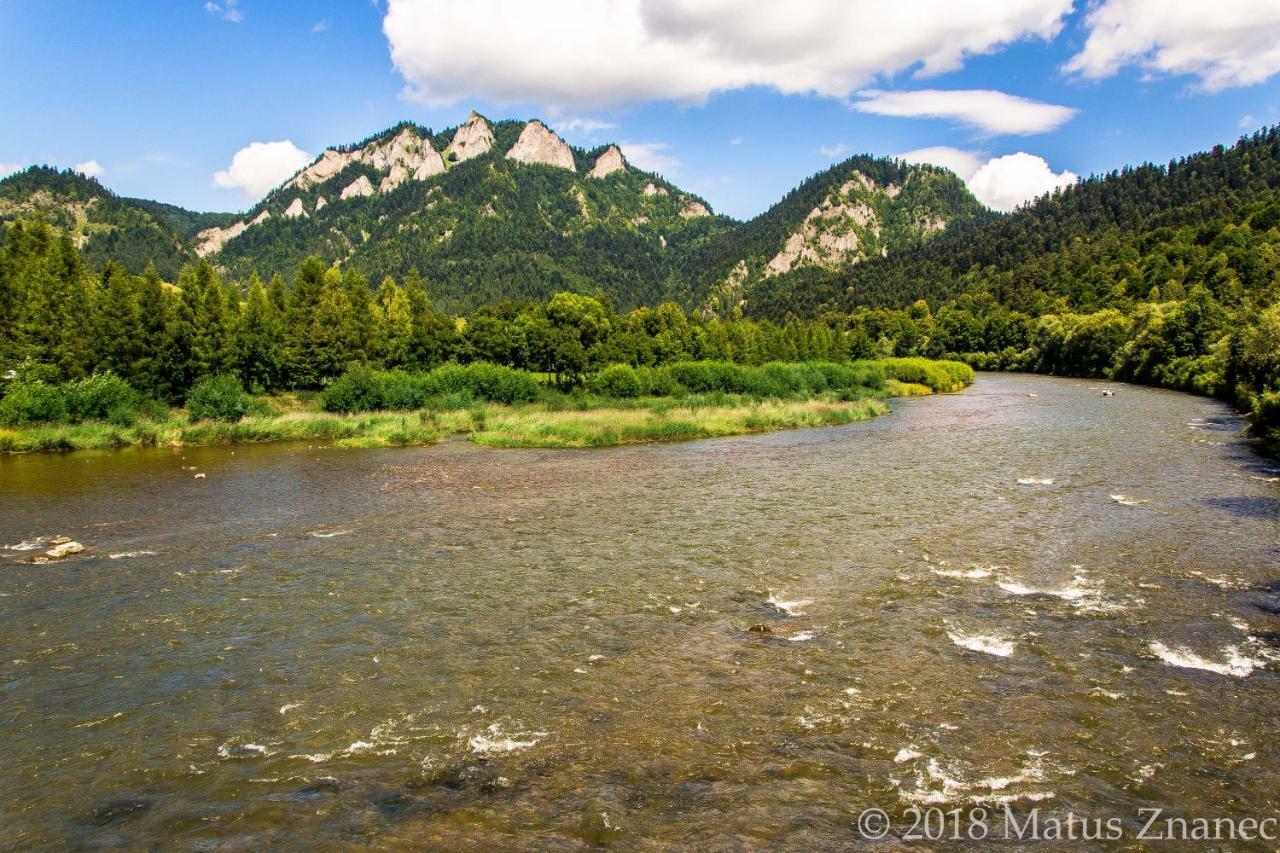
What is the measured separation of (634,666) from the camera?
1333 cm

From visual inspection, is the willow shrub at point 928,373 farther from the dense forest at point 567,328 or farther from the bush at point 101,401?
the bush at point 101,401

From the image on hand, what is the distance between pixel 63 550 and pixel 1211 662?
28.4 metres

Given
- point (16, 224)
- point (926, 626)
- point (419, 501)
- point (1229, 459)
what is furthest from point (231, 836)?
point (16, 224)

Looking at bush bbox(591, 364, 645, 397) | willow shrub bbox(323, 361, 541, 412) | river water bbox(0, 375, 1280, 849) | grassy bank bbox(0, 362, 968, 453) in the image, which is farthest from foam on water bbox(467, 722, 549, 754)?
bush bbox(591, 364, 645, 397)

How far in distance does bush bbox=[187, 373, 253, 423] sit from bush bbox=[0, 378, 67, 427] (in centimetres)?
758

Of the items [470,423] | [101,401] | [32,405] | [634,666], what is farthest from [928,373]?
[32,405]

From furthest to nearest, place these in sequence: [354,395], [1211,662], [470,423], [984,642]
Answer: [354,395], [470,423], [984,642], [1211,662]

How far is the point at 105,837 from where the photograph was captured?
877cm

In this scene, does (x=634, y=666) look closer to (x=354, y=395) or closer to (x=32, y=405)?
(x=354, y=395)

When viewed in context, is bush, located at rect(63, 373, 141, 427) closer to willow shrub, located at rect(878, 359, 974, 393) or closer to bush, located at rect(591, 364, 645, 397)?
bush, located at rect(591, 364, 645, 397)

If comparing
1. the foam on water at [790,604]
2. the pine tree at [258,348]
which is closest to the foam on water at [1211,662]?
the foam on water at [790,604]

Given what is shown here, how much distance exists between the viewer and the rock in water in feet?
69.2

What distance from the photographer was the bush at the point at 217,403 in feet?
174

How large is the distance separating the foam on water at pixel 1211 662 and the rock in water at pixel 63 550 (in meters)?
27.4
